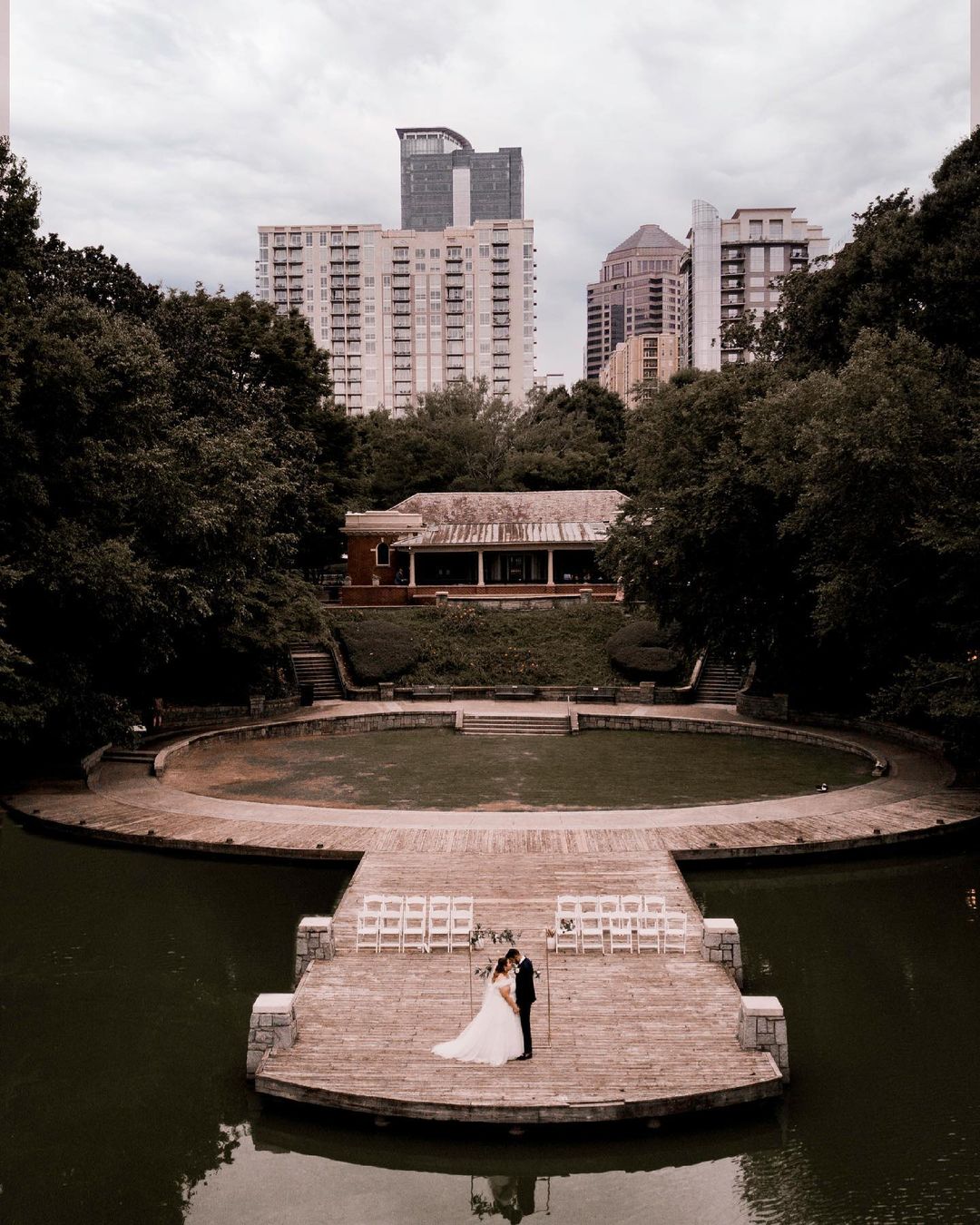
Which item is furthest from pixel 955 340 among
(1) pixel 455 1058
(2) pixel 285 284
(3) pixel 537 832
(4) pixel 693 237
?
(2) pixel 285 284

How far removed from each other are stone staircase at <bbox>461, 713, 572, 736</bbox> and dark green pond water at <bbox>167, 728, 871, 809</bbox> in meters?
0.71

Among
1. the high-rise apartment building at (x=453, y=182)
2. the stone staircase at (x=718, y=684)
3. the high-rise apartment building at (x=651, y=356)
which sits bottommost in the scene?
the stone staircase at (x=718, y=684)

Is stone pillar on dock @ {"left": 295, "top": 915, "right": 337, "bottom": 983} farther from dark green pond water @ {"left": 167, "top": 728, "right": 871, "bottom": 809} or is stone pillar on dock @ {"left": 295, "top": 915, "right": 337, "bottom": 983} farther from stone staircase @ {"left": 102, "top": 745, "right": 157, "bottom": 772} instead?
stone staircase @ {"left": 102, "top": 745, "right": 157, "bottom": 772}

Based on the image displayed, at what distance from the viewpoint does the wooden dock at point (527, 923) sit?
9.82 meters

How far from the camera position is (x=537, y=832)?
61.5ft

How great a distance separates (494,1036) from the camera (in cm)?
1023

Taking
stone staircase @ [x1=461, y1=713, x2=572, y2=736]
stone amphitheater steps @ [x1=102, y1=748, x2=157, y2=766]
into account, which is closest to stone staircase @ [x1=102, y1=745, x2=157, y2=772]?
stone amphitheater steps @ [x1=102, y1=748, x2=157, y2=766]

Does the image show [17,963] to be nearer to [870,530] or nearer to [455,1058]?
[455,1058]

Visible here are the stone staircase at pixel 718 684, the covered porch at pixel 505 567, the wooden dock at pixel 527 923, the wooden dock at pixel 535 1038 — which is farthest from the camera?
the covered porch at pixel 505 567

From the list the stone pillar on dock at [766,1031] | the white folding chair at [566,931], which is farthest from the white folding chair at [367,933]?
the stone pillar on dock at [766,1031]

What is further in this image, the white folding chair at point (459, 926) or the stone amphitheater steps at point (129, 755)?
the stone amphitheater steps at point (129, 755)

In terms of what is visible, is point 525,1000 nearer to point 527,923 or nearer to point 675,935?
point 675,935

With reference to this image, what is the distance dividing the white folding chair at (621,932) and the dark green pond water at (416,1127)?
1.69m

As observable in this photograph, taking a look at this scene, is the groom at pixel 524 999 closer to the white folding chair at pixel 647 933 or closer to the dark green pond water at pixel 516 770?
the white folding chair at pixel 647 933
